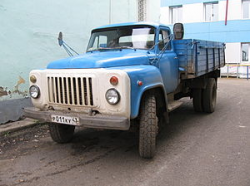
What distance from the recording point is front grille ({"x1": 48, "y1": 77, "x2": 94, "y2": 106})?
3.58 m

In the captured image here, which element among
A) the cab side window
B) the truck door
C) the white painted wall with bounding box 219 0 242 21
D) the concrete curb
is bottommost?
the concrete curb

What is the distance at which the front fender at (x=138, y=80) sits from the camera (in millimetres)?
3457

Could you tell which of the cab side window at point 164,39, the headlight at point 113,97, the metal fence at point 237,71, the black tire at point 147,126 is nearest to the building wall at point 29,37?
the cab side window at point 164,39

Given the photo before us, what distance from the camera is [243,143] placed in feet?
15.1

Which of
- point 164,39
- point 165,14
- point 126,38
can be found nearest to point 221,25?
point 165,14

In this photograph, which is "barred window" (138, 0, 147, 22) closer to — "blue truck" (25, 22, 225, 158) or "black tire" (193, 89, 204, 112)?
"black tire" (193, 89, 204, 112)

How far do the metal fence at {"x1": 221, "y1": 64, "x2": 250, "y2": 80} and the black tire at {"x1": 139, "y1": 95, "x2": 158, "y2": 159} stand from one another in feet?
48.3

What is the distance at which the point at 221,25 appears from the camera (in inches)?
706

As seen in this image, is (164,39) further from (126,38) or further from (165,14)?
(165,14)

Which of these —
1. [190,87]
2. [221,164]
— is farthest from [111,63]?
[190,87]

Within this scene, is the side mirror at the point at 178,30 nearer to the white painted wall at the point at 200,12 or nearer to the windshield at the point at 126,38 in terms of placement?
the windshield at the point at 126,38

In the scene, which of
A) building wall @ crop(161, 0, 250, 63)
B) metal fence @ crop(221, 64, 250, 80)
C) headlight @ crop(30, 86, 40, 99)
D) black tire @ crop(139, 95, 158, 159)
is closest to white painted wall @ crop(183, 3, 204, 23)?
building wall @ crop(161, 0, 250, 63)

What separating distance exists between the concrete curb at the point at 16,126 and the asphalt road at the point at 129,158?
0.68 feet

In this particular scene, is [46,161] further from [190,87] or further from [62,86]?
[190,87]
